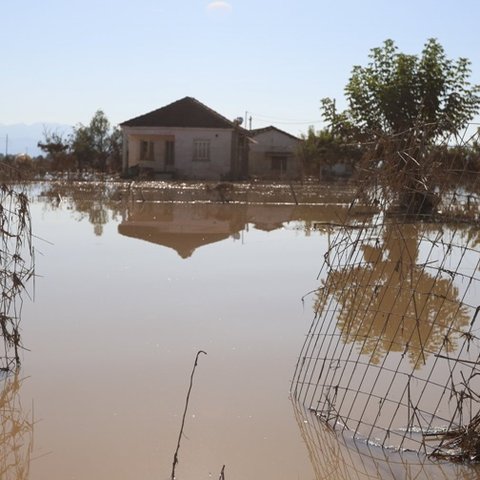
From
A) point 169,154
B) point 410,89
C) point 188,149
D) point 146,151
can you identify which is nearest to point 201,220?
point 410,89

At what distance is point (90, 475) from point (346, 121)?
23.4 metres

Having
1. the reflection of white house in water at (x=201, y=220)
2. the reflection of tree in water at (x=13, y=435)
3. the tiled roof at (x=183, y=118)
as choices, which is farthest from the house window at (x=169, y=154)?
the reflection of tree in water at (x=13, y=435)

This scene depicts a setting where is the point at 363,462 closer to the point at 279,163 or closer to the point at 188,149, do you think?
the point at 188,149

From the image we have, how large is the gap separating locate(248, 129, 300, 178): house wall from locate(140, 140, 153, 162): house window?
10.6 m

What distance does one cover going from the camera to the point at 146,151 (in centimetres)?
4084

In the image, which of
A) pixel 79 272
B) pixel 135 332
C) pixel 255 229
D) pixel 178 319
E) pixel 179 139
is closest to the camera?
pixel 135 332

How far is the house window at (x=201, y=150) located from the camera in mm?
39594

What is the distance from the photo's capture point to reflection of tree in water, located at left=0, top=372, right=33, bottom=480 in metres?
4.69

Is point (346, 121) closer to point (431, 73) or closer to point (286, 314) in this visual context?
point (431, 73)

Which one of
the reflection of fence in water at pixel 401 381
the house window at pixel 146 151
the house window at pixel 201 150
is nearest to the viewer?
the reflection of fence in water at pixel 401 381

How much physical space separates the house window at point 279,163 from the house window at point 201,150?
543 inches

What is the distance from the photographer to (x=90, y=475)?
4.62 m

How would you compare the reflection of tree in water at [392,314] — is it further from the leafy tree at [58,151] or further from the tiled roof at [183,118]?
the leafy tree at [58,151]

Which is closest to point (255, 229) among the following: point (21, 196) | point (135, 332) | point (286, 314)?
point (286, 314)
